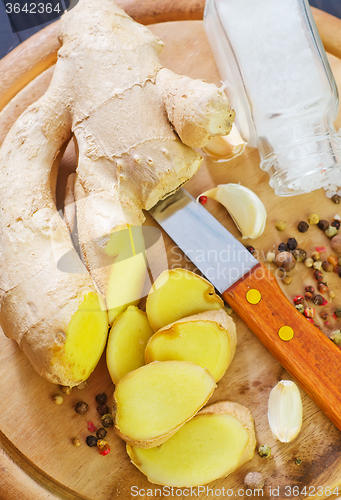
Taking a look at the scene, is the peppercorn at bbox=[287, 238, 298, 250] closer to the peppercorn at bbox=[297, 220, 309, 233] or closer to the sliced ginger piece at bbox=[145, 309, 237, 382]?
the peppercorn at bbox=[297, 220, 309, 233]

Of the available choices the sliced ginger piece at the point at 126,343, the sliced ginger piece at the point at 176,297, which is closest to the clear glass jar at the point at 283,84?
the sliced ginger piece at the point at 176,297

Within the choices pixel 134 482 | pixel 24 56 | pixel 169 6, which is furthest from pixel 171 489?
pixel 169 6

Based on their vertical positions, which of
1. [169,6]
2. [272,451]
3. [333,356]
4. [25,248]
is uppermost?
[169,6]

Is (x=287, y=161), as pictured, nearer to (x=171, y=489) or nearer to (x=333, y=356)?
(x=333, y=356)

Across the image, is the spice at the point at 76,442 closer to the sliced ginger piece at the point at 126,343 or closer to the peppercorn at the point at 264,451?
the sliced ginger piece at the point at 126,343

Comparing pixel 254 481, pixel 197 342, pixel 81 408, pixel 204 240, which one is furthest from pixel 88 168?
pixel 254 481
